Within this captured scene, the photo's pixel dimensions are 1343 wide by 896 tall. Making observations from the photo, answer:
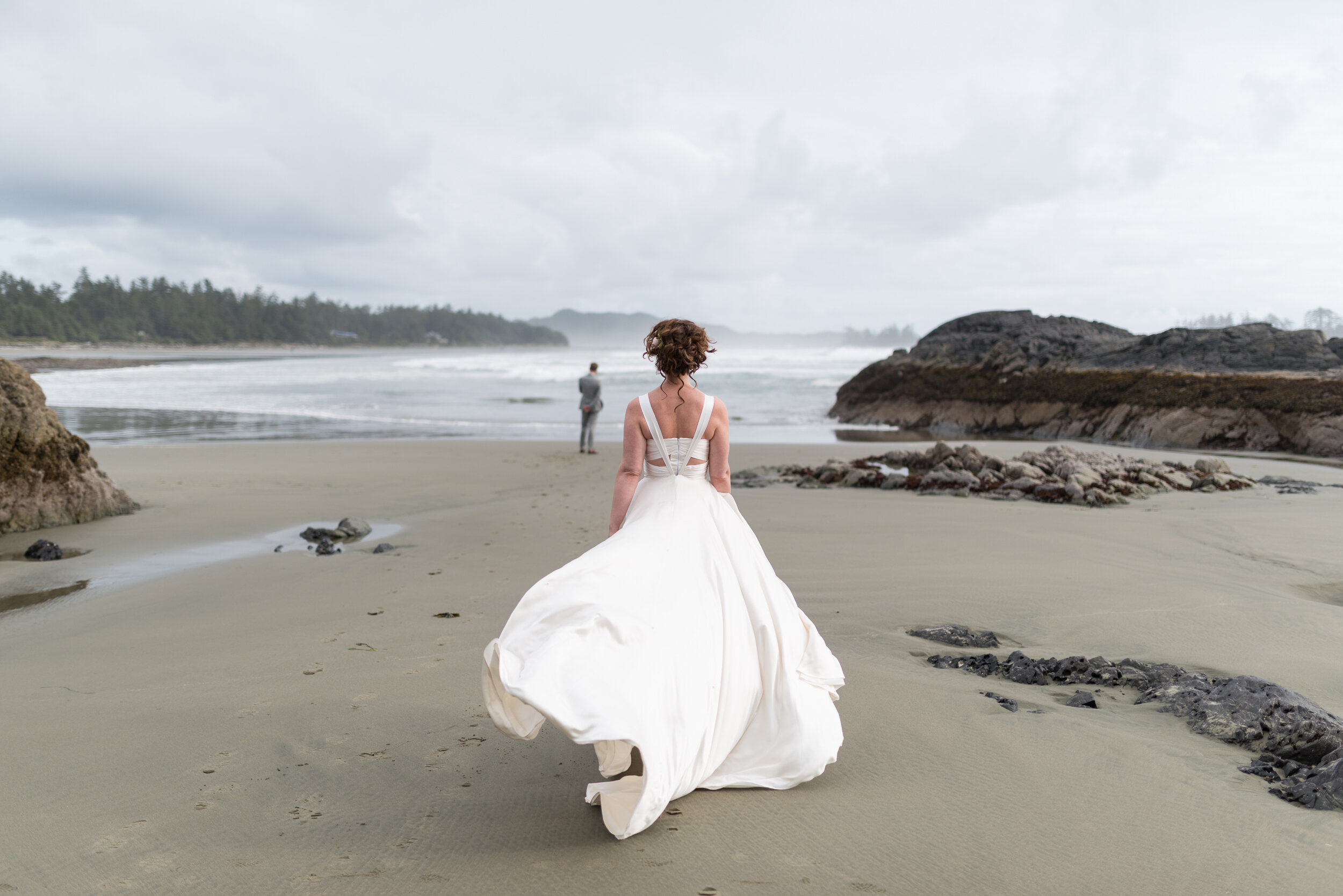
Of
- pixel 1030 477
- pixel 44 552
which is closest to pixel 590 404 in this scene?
pixel 1030 477

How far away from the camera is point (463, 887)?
2293 mm

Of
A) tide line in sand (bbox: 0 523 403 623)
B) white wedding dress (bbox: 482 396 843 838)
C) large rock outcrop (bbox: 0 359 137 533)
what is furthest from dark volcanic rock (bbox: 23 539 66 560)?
white wedding dress (bbox: 482 396 843 838)

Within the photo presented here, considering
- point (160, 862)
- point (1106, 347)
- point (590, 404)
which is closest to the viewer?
point (160, 862)

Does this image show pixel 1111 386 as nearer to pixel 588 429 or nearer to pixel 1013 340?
pixel 1013 340

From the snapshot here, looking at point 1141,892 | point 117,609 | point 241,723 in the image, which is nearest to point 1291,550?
point 1141,892

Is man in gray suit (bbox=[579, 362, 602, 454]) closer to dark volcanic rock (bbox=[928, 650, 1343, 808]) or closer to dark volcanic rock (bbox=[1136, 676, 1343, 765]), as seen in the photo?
dark volcanic rock (bbox=[928, 650, 1343, 808])

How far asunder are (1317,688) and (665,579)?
136 inches

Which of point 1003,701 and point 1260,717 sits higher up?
point 1260,717

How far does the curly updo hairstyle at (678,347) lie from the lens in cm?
315

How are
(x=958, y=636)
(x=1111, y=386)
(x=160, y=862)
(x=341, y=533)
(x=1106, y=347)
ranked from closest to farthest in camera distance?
(x=160, y=862)
(x=958, y=636)
(x=341, y=533)
(x=1111, y=386)
(x=1106, y=347)

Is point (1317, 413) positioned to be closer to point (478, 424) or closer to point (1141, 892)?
point (1141, 892)

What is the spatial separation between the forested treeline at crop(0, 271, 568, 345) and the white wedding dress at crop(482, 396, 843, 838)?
111m

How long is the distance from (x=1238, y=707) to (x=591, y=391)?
12.7m

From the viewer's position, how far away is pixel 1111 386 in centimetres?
1912
